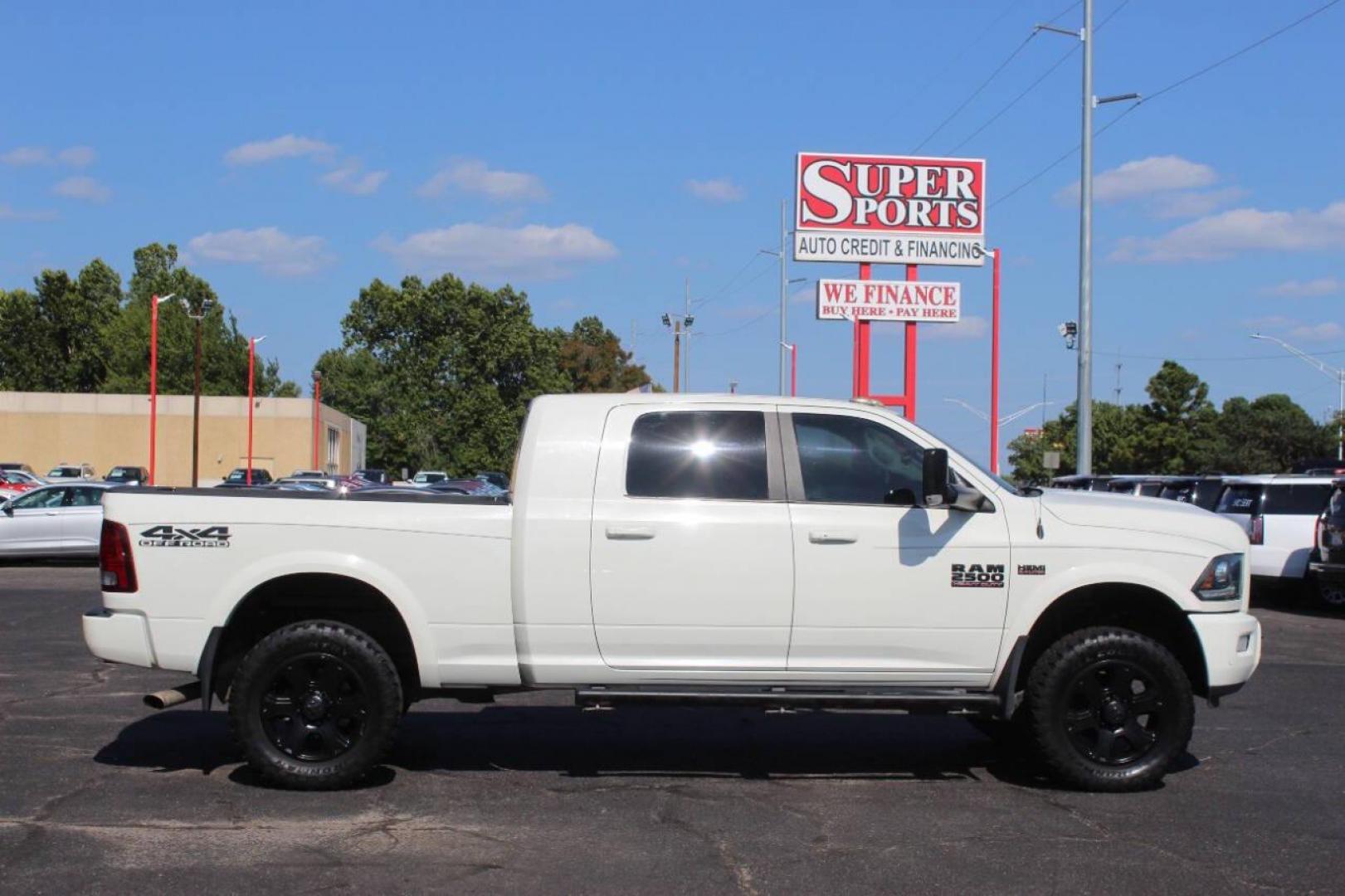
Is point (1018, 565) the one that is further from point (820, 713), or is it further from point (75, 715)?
point (75, 715)

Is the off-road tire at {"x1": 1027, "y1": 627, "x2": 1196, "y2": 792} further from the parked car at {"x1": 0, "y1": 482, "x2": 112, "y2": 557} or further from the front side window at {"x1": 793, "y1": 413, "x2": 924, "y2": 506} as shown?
the parked car at {"x1": 0, "y1": 482, "x2": 112, "y2": 557}

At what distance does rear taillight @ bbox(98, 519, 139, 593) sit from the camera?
7020 mm

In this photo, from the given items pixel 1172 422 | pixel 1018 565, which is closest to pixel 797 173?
pixel 1018 565

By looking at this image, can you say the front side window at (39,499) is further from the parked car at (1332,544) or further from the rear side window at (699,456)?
the parked car at (1332,544)

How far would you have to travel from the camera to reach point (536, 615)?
23.1 ft

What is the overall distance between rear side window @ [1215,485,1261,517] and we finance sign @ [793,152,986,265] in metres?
10.6

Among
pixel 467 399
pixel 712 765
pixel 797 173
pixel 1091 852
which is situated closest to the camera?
pixel 1091 852

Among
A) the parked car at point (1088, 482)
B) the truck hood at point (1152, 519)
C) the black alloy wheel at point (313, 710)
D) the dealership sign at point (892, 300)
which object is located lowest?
the black alloy wheel at point (313, 710)

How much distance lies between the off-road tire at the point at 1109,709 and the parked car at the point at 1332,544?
11.8m

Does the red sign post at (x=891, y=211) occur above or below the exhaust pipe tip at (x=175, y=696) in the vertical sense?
above

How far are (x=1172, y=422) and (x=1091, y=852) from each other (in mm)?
76275

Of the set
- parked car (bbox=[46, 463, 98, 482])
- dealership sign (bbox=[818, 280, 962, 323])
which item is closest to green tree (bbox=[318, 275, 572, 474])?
parked car (bbox=[46, 463, 98, 482])

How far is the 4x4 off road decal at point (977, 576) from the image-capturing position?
7133mm

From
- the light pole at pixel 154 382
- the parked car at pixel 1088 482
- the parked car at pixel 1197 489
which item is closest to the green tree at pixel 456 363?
the light pole at pixel 154 382
